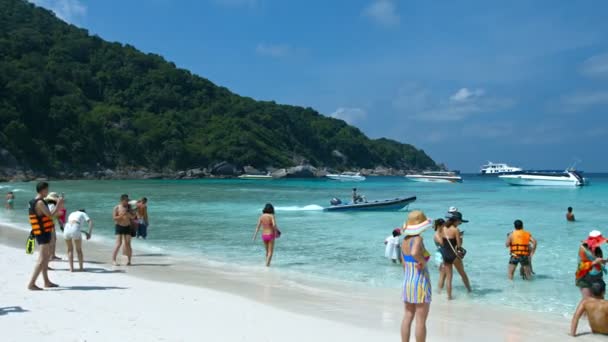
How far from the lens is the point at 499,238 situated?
16.6 meters

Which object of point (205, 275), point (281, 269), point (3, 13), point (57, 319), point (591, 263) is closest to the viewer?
point (57, 319)

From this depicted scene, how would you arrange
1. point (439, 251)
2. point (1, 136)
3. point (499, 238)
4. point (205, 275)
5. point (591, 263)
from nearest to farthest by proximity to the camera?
point (591, 263), point (439, 251), point (205, 275), point (499, 238), point (1, 136)

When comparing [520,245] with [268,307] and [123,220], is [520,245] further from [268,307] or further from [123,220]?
[123,220]

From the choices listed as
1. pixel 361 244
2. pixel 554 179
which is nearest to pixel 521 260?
pixel 361 244

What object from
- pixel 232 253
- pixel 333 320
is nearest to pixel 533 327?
pixel 333 320

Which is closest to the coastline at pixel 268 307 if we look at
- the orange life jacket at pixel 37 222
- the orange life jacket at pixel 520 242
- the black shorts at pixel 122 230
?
the black shorts at pixel 122 230

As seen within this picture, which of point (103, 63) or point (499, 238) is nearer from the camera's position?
point (499, 238)

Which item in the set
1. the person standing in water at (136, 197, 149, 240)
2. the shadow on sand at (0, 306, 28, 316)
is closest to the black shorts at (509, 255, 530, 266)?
the person standing in water at (136, 197, 149, 240)

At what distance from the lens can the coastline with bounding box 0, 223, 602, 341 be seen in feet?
18.9

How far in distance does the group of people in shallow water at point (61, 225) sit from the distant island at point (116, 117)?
7186 cm

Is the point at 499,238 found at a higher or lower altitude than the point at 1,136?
lower

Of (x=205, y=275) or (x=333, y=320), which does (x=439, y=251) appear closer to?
(x=333, y=320)

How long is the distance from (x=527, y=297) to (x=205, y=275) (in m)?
5.99

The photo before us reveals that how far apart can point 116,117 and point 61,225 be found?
314 feet
